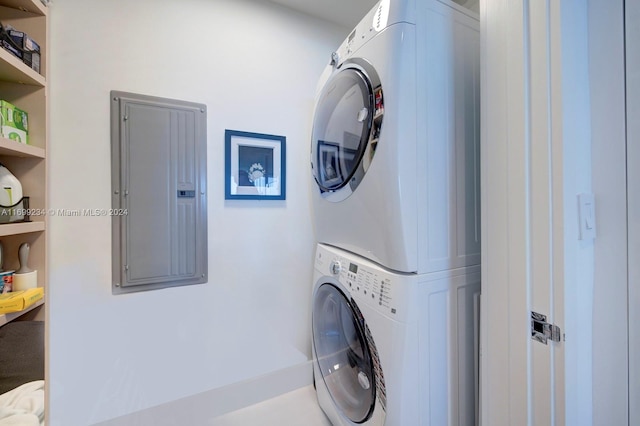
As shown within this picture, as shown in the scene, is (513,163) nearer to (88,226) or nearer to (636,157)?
(636,157)

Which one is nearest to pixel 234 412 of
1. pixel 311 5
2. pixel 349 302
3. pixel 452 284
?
pixel 349 302

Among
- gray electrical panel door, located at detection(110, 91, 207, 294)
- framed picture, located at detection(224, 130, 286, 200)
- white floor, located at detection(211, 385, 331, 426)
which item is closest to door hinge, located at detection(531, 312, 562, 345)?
white floor, located at detection(211, 385, 331, 426)

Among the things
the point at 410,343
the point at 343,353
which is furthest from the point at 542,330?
the point at 343,353

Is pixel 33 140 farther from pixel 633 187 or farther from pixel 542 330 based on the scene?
pixel 633 187

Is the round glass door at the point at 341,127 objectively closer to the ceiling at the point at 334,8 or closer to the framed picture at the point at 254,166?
the framed picture at the point at 254,166

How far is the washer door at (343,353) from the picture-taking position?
1.02 meters

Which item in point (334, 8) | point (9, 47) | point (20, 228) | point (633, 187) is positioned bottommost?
point (20, 228)

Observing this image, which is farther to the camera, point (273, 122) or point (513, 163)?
point (273, 122)

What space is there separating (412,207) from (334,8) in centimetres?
144

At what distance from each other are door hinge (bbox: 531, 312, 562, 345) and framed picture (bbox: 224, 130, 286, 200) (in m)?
1.26

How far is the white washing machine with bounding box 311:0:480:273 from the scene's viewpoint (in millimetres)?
815

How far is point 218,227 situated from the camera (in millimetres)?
1434

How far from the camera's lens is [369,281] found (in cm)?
94

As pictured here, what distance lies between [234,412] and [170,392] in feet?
1.19
